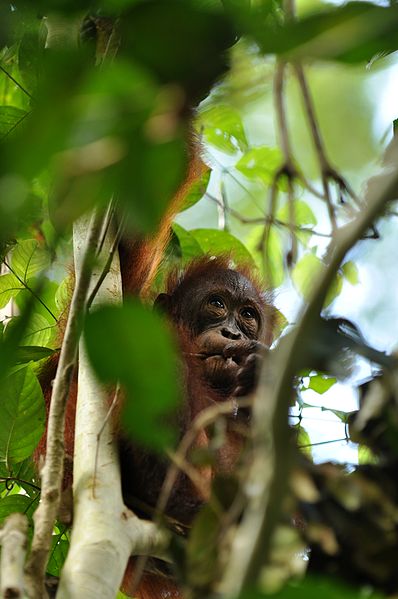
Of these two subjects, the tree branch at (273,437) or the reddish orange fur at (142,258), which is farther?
the reddish orange fur at (142,258)

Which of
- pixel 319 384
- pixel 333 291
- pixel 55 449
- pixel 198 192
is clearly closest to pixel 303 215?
pixel 198 192

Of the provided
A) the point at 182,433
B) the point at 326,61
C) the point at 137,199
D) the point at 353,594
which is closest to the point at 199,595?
the point at 353,594

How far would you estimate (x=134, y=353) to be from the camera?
0.87 metres

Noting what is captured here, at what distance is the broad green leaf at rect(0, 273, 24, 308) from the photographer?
2842 mm

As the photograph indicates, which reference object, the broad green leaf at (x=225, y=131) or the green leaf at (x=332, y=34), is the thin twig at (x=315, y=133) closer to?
the green leaf at (x=332, y=34)

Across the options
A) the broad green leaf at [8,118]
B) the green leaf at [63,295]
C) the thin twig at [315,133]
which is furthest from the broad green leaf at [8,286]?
the thin twig at [315,133]

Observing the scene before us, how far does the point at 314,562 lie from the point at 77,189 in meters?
0.60

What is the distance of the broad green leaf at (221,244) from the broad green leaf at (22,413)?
57.0 inches

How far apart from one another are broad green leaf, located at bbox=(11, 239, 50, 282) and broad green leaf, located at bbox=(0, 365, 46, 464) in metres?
0.70

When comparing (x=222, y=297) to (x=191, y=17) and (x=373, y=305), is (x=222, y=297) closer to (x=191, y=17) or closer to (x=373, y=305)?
(x=373, y=305)

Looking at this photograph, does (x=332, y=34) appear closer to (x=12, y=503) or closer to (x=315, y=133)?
(x=315, y=133)

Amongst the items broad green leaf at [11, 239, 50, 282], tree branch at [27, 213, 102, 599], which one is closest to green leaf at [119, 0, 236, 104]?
tree branch at [27, 213, 102, 599]

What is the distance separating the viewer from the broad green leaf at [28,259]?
112 inches

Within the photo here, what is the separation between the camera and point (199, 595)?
1.02 metres
